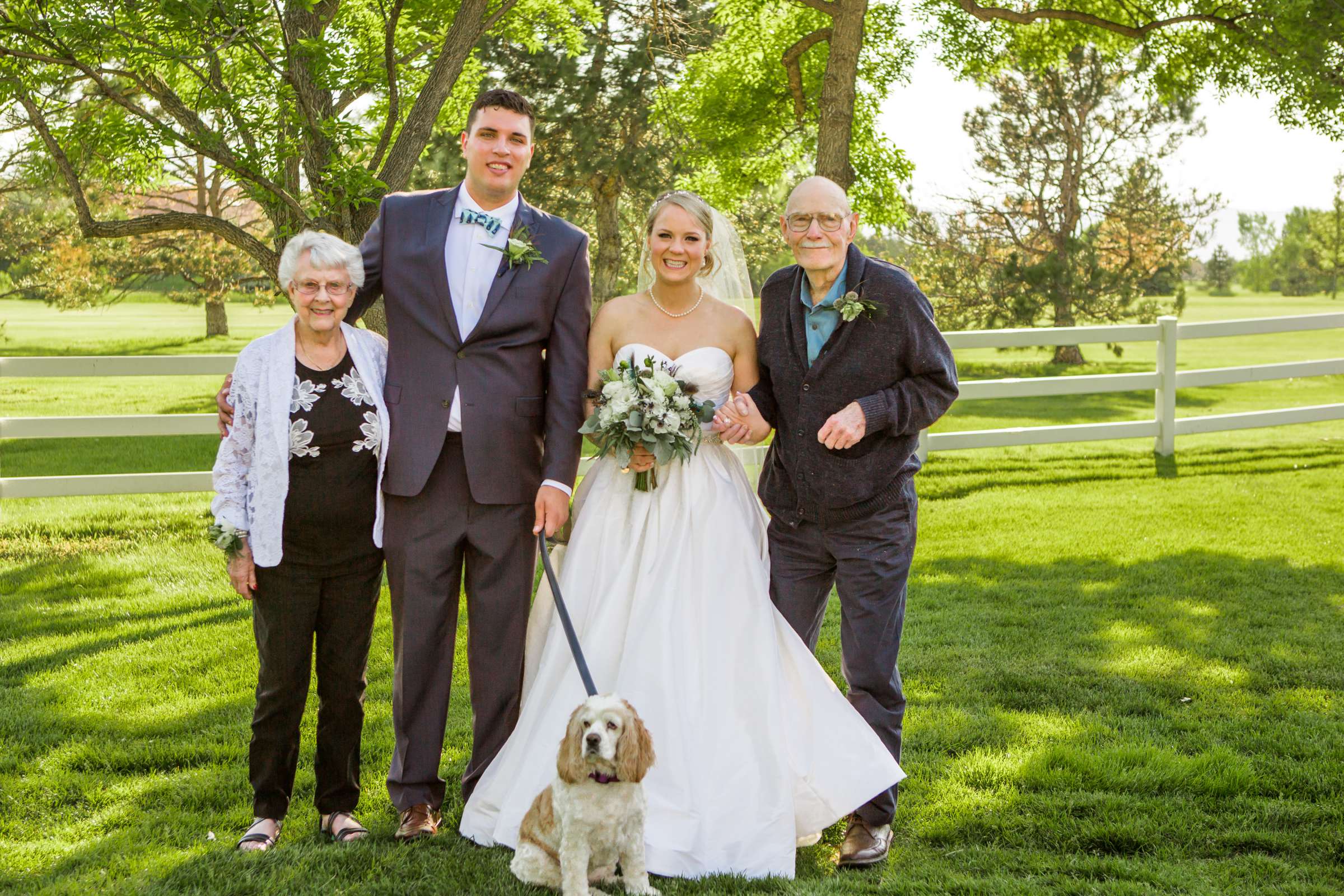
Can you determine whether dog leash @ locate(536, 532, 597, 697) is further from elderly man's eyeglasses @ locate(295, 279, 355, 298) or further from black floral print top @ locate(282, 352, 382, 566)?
elderly man's eyeglasses @ locate(295, 279, 355, 298)

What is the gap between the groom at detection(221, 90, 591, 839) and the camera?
372cm

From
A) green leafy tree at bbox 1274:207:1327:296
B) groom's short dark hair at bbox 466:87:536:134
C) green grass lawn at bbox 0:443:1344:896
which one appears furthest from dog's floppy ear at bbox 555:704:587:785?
green leafy tree at bbox 1274:207:1327:296

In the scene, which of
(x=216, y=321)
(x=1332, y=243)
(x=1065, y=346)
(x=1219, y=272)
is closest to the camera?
(x=1065, y=346)

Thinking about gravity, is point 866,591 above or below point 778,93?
Answer: below

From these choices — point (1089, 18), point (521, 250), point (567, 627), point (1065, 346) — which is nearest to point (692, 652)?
point (567, 627)

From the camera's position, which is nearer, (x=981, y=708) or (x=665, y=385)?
(x=665, y=385)

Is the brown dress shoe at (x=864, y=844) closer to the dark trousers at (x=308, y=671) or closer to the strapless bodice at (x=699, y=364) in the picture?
the strapless bodice at (x=699, y=364)

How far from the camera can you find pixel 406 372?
375 cm

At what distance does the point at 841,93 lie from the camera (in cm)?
892

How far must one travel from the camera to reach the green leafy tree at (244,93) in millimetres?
6203

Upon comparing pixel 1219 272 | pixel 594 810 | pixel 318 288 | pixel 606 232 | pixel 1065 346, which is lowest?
pixel 594 810

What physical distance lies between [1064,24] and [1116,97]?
1463 cm

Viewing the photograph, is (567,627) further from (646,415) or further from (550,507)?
(646,415)

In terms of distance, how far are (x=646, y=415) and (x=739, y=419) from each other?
38 cm
